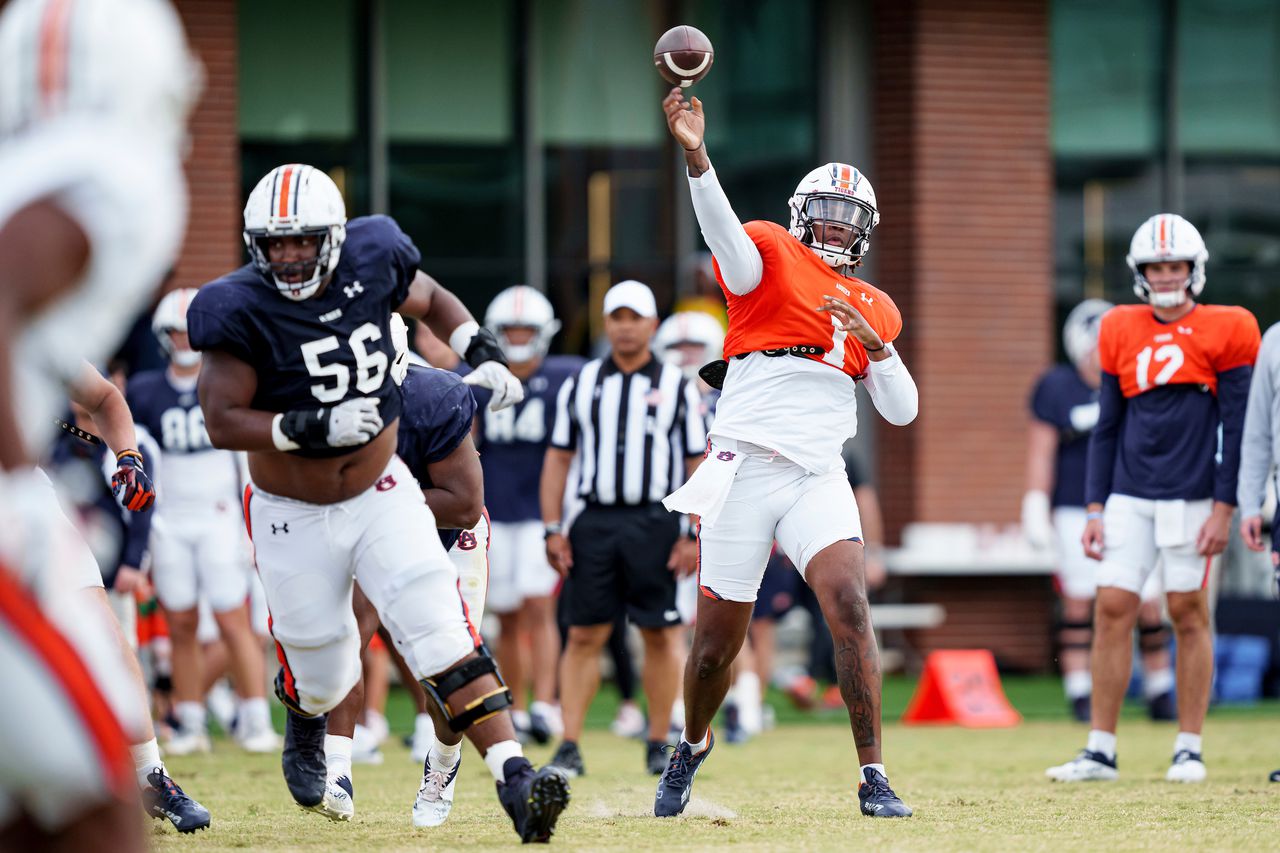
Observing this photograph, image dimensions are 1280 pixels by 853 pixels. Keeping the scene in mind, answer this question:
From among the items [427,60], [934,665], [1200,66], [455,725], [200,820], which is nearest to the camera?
[455,725]

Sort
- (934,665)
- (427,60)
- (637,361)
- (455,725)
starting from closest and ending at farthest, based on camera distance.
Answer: (455,725)
(637,361)
(934,665)
(427,60)

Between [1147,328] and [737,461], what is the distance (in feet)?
8.18

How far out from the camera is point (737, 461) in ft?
21.6

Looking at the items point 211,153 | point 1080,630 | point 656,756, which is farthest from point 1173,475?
point 211,153

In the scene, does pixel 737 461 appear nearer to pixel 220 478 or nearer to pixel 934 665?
pixel 220 478

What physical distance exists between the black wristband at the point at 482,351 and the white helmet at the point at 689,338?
196 inches

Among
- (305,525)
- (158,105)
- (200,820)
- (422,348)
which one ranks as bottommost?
(200,820)

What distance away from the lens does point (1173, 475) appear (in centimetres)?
809

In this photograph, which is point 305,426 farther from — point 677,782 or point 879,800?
point 879,800

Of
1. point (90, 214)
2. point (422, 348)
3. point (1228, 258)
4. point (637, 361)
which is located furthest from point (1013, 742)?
point (90, 214)

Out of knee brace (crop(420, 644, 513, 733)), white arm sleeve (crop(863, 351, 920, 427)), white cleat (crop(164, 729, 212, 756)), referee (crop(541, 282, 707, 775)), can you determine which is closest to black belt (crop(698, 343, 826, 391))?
white arm sleeve (crop(863, 351, 920, 427))

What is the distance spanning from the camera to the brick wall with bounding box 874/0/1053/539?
14.7 m

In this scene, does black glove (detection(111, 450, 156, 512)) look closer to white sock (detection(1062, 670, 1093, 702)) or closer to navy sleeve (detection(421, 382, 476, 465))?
navy sleeve (detection(421, 382, 476, 465))

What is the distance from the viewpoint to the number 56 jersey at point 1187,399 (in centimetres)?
809
